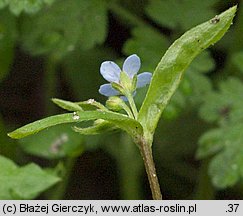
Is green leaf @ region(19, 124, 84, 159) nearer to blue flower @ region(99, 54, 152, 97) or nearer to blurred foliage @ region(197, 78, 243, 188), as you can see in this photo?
blurred foliage @ region(197, 78, 243, 188)

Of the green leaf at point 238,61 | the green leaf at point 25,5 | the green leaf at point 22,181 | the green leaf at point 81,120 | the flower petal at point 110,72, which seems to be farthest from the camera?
the green leaf at point 238,61

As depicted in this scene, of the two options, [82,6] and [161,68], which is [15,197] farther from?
[82,6]

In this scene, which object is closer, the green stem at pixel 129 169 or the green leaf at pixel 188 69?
the green leaf at pixel 188 69

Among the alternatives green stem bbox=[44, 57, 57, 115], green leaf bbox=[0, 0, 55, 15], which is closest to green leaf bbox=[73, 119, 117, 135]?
green leaf bbox=[0, 0, 55, 15]

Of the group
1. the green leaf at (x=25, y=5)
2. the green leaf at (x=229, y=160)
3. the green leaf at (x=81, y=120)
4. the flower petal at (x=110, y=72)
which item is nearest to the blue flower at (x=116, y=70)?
the flower petal at (x=110, y=72)

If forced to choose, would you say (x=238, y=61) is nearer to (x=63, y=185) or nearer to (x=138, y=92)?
(x=138, y=92)

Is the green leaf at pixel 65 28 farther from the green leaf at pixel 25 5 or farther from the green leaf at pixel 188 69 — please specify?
the green leaf at pixel 25 5
